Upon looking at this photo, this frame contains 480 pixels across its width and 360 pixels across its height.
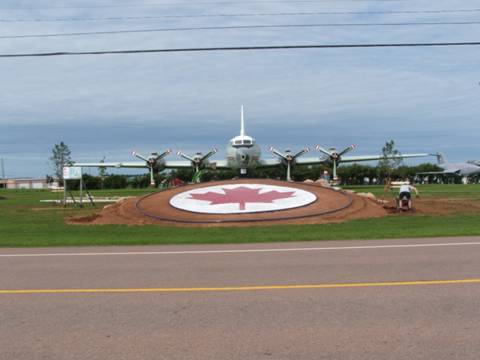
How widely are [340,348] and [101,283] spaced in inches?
189

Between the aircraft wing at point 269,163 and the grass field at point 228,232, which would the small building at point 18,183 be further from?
the grass field at point 228,232

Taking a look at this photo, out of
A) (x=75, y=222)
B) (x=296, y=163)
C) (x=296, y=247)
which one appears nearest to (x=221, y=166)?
(x=296, y=163)

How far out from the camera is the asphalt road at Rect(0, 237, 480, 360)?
212 inches

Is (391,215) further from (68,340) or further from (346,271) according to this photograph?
(68,340)

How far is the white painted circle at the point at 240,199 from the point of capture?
2220 centimetres

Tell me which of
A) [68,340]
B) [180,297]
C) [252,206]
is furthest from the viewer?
[252,206]

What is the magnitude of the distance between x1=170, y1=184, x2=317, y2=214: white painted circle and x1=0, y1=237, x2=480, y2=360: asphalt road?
10147 millimetres

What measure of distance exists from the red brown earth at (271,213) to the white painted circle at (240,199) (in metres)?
0.42

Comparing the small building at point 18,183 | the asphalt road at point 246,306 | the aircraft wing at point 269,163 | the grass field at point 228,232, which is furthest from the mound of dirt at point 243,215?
the small building at point 18,183

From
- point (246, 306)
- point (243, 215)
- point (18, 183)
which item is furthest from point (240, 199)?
point (18, 183)

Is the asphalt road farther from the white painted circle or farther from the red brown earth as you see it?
the white painted circle

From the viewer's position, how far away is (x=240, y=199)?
76.4ft

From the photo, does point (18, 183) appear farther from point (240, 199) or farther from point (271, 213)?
point (271, 213)

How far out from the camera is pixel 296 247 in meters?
13.4
